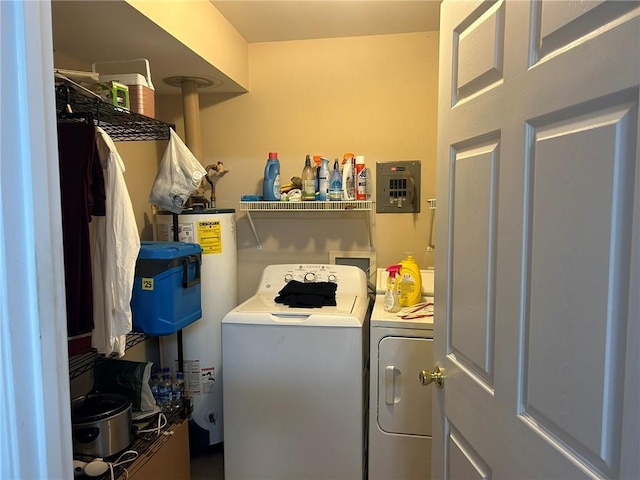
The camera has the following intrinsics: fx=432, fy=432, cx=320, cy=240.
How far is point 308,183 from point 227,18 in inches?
38.6

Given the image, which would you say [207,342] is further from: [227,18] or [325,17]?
[325,17]

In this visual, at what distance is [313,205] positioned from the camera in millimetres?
2445

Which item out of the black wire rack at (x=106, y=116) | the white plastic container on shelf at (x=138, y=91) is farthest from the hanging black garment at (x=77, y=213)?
the white plastic container on shelf at (x=138, y=91)

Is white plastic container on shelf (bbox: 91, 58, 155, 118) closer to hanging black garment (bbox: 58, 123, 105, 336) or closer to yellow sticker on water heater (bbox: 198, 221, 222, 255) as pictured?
hanging black garment (bbox: 58, 123, 105, 336)

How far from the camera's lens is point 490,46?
3.14 feet

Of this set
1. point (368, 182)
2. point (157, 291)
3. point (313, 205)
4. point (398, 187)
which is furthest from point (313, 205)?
point (157, 291)

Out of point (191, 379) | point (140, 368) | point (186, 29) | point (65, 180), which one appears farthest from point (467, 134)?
point (191, 379)

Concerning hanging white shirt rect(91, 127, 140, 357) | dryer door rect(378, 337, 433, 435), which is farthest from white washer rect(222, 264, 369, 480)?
hanging white shirt rect(91, 127, 140, 357)

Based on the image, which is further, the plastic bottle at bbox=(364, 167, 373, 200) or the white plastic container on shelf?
the plastic bottle at bbox=(364, 167, 373, 200)

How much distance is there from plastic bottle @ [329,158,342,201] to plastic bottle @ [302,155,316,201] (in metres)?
0.10

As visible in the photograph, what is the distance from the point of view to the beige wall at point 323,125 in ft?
8.39

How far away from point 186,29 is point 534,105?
165 cm

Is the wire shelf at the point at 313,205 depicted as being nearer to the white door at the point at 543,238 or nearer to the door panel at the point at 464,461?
the white door at the point at 543,238

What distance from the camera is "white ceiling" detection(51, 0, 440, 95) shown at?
1665 millimetres
